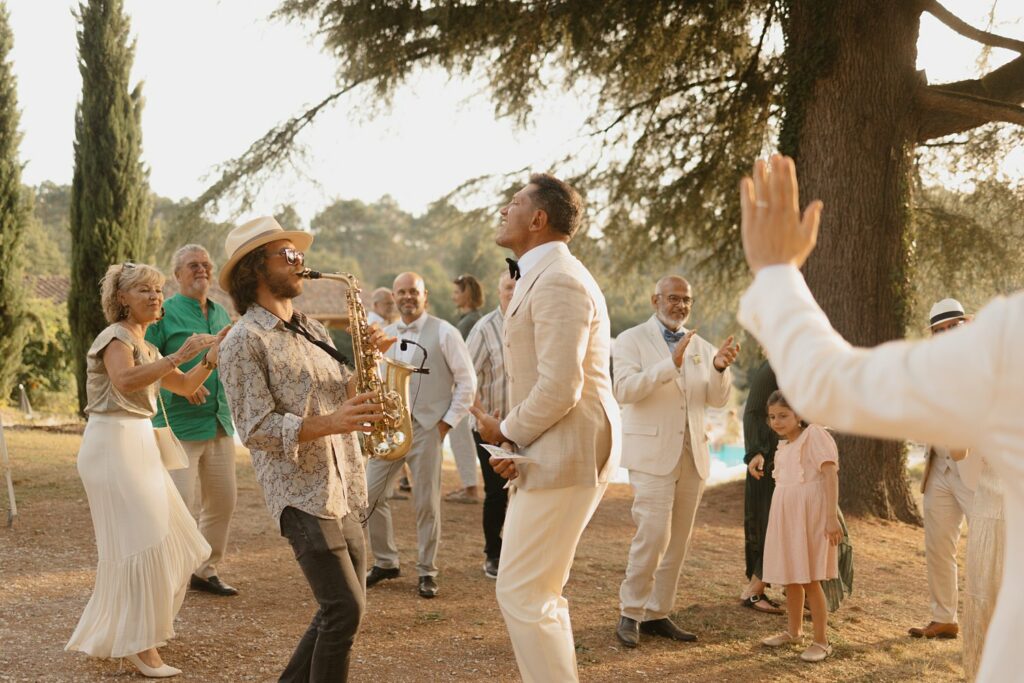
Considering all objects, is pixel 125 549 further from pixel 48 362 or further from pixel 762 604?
pixel 48 362

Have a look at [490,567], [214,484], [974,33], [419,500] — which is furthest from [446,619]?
[974,33]

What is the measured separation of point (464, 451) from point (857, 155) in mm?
5622

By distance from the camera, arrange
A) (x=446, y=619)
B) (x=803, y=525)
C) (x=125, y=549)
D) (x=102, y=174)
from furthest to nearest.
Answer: (x=102, y=174), (x=446, y=619), (x=803, y=525), (x=125, y=549)

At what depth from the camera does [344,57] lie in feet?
43.3

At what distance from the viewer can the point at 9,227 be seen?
60.2ft

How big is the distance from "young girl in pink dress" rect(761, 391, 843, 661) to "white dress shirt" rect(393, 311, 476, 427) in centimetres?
258

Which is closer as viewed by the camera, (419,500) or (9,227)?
(419,500)

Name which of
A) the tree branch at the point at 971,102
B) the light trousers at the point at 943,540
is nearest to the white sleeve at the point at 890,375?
the light trousers at the point at 943,540

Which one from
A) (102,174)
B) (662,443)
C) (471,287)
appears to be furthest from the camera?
(102,174)

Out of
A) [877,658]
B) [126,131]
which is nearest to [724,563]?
[877,658]

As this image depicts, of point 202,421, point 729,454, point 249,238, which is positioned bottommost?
point 729,454

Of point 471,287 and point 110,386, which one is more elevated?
point 471,287

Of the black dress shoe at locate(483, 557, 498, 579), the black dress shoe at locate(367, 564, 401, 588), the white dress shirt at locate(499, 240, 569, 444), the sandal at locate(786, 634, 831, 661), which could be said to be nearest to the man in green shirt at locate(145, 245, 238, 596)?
the black dress shoe at locate(367, 564, 401, 588)

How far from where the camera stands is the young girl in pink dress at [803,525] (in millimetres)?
6227
